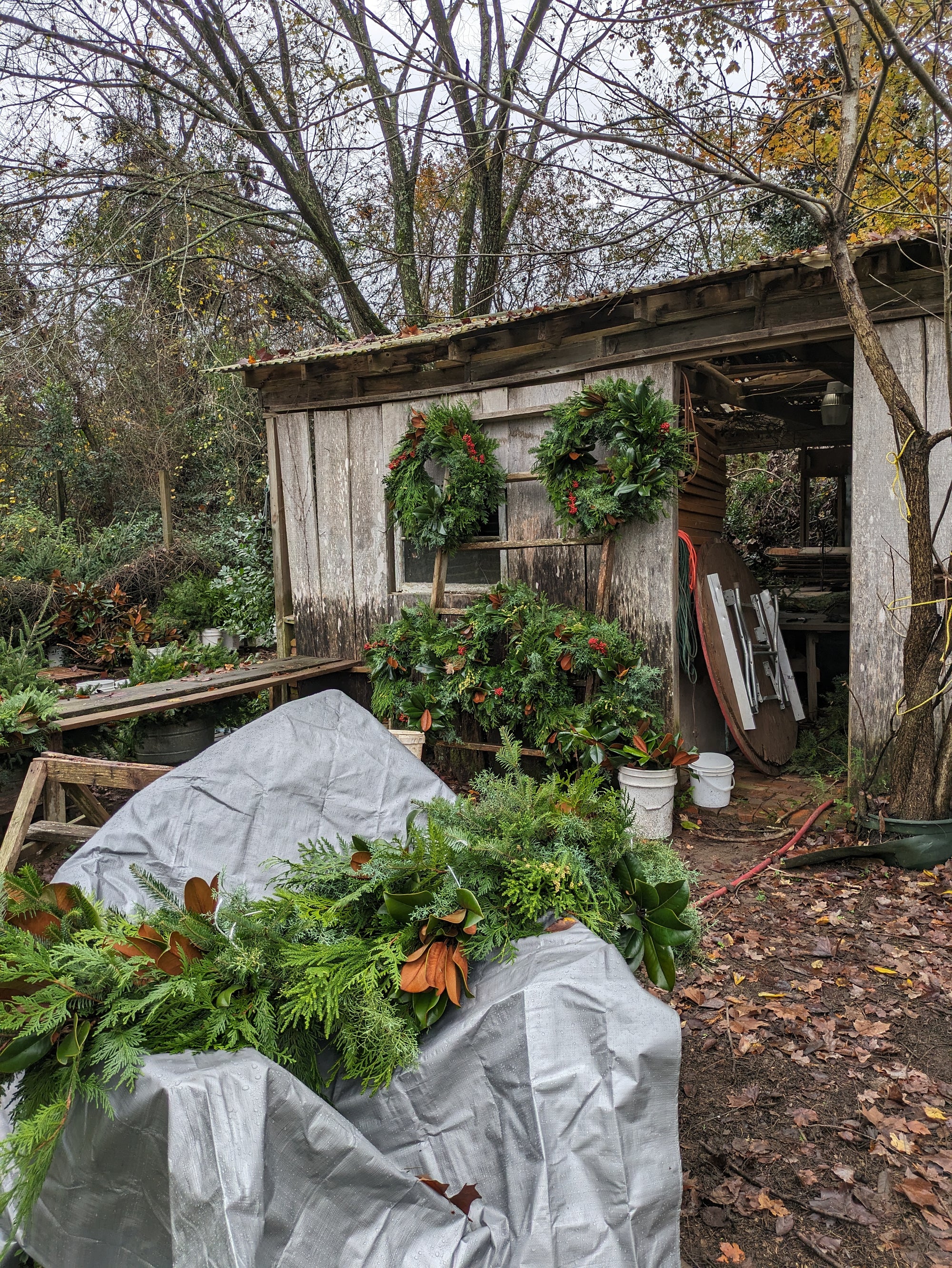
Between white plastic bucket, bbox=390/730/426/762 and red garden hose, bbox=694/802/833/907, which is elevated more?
white plastic bucket, bbox=390/730/426/762

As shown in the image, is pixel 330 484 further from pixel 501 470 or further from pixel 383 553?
pixel 501 470

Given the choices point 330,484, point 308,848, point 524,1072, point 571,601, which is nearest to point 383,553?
point 330,484

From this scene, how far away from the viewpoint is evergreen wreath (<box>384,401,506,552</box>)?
5.86 m

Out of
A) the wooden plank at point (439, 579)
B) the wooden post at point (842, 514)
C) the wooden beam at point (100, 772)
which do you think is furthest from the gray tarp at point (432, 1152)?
the wooden post at point (842, 514)

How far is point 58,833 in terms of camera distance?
3.67 meters

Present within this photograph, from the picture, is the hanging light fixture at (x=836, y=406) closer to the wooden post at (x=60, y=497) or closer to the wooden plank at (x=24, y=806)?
the wooden plank at (x=24, y=806)

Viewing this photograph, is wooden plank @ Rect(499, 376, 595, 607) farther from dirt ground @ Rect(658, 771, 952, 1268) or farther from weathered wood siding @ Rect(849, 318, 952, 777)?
dirt ground @ Rect(658, 771, 952, 1268)

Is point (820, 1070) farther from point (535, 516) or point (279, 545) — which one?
point (279, 545)

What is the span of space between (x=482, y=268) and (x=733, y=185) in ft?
23.3

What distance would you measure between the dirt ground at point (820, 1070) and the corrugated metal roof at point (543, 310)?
132 inches

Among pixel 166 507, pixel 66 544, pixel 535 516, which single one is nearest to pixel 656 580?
pixel 535 516

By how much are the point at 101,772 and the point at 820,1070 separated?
3.02 metres

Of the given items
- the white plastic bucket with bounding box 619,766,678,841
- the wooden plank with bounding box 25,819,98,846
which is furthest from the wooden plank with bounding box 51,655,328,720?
the white plastic bucket with bounding box 619,766,678,841

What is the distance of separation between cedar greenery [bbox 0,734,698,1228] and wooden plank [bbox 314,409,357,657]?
509cm
